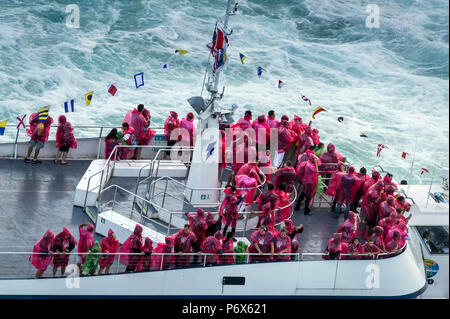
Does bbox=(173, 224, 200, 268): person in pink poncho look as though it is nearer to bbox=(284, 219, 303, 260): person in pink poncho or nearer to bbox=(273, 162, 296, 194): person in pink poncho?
bbox=(284, 219, 303, 260): person in pink poncho

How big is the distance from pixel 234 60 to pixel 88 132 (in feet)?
38.8

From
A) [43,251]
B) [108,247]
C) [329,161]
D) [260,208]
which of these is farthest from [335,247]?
[43,251]

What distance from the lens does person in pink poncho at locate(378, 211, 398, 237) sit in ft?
50.4

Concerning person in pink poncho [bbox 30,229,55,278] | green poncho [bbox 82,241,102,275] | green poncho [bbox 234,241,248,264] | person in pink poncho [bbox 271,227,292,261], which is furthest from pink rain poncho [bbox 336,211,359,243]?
person in pink poncho [bbox 30,229,55,278]

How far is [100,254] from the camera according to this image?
13.7 m

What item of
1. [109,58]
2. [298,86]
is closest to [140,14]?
[109,58]

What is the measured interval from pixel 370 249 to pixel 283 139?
4.53 meters

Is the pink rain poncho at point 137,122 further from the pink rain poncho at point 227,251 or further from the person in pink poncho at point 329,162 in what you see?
the pink rain poncho at point 227,251

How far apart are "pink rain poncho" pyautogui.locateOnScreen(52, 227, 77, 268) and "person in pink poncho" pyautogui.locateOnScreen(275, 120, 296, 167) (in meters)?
6.64

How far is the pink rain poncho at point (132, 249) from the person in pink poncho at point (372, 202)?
532 cm

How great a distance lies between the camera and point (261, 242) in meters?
14.4

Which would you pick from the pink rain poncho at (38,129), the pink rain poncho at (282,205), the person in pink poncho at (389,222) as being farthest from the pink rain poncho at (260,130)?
the pink rain poncho at (38,129)

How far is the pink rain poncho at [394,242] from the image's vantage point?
49.1ft
